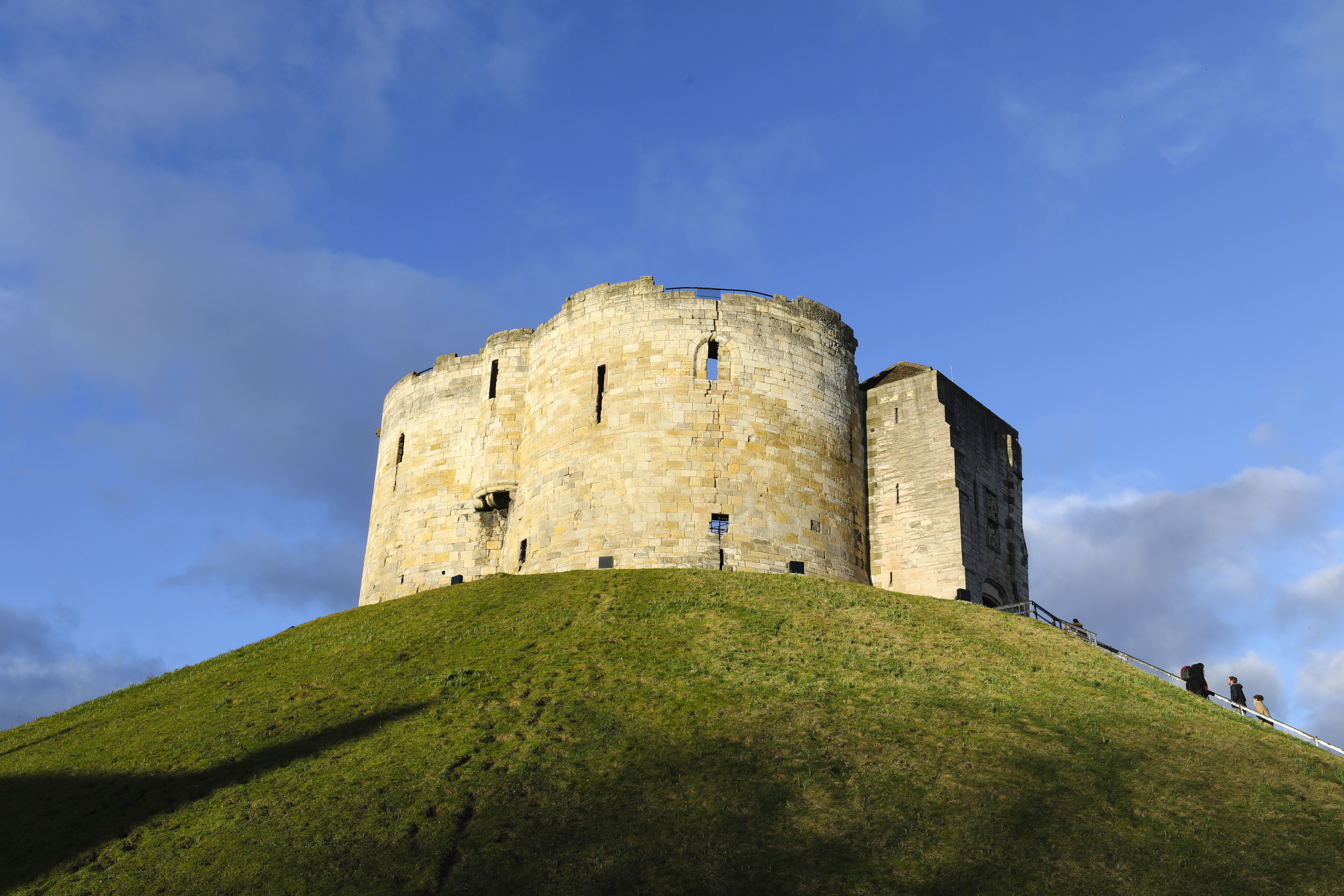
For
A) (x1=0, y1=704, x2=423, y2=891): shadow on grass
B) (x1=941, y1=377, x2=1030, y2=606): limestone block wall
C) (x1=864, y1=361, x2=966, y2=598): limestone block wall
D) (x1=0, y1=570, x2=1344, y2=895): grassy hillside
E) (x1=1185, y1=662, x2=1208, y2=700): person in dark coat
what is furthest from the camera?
(x1=941, y1=377, x2=1030, y2=606): limestone block wall

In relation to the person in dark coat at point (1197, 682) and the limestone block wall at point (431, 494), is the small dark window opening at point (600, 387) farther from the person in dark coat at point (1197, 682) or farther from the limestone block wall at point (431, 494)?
the person in dark coat at point (1197, 682)

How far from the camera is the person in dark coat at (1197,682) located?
2883 centimetres

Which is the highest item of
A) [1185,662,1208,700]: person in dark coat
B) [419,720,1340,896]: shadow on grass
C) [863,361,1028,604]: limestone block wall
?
[863,361,1028,604]: limestone block wall

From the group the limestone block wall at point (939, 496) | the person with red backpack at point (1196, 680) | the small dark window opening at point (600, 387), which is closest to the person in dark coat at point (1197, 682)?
the person with red backpack at point (1196, 680)

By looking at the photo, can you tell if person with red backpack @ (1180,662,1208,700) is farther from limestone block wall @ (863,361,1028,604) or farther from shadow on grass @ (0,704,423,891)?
shadow on grass @ (0,704,423,891)

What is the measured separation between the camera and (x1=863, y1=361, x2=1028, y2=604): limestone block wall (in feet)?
122

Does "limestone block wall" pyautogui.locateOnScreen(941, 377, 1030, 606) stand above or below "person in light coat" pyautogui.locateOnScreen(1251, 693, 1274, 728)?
above

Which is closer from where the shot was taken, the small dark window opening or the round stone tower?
the round stone tower

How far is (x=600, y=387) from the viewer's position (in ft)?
124

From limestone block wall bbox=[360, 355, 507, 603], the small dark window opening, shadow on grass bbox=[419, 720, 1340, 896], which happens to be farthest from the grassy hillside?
limestone block wall bbox=[360, 355, 507, 603]

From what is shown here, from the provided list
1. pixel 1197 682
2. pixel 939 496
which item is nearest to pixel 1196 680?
pixel 1197 682

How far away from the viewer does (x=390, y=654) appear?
90.5ft

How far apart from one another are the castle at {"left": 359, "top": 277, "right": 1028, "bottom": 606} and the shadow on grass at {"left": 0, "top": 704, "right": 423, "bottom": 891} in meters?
14.6

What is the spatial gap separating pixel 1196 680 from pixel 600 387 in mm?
19822
